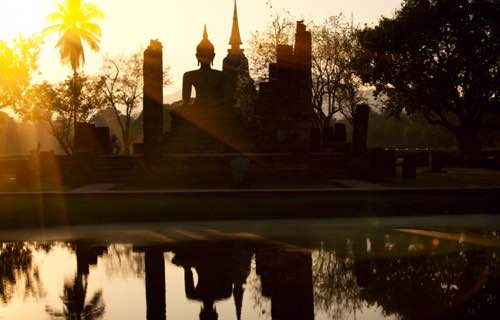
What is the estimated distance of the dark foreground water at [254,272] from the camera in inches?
305

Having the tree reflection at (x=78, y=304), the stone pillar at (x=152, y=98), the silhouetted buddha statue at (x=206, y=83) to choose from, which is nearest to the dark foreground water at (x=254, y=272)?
the tree reflection at (x=78, y=304)

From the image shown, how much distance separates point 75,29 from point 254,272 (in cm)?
4770

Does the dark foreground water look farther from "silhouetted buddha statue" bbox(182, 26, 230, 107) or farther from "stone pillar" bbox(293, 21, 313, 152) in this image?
"silhouetted buddha statue" bbox(182, 26, 230, 107)

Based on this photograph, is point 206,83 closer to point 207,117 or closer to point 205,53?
point 205,53

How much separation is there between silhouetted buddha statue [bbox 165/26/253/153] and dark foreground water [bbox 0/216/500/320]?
589 inches

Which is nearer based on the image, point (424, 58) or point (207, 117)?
point (207, 117)

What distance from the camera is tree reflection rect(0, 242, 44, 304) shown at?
879 cm

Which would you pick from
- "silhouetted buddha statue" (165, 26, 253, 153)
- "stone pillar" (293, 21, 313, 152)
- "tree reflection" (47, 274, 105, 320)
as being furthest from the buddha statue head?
"tree reflection" (47, 274, 105, 320)

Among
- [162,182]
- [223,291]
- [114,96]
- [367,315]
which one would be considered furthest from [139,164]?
[114,96]

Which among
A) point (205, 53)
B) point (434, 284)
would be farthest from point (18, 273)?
point (205, 53)

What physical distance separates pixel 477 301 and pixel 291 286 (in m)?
2.30

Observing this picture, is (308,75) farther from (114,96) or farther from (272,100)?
(114,96)

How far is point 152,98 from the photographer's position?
82.0ft

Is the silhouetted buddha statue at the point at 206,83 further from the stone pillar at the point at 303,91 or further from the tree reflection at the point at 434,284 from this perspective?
the tree reflection at the point at 434,284
